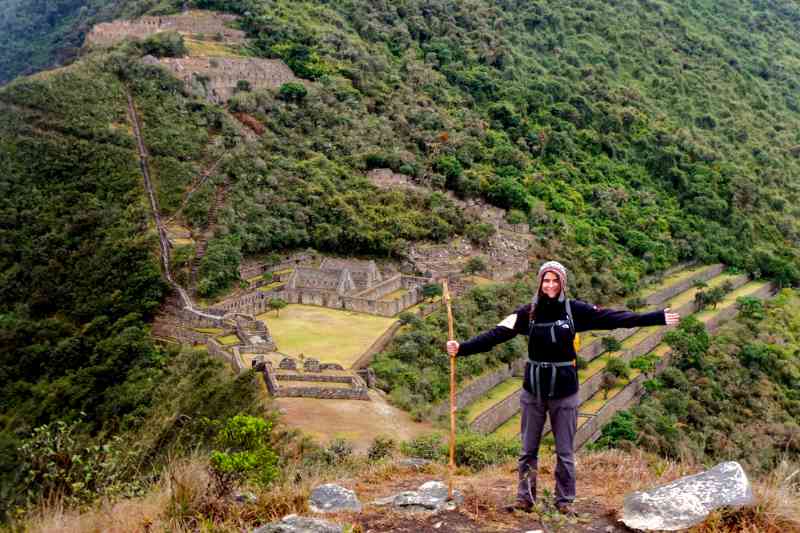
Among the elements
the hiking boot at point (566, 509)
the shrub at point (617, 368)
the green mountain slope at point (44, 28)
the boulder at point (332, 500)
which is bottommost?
the green mountain slope at point (44, 28)

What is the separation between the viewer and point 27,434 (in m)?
23.4

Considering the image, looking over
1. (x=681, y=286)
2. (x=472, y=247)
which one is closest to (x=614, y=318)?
(x=472, y=247)

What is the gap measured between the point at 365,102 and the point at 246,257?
1786 centimetres

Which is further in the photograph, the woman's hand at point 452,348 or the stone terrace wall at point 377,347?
the stone terrace wall at point 377,347

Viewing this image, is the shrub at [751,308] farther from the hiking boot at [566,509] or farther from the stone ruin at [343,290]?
the hiking boot at [566,509]

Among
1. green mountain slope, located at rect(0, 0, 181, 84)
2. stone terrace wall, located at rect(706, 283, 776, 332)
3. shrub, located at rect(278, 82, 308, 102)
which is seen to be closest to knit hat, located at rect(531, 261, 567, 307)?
stone terrace wall, located at rect(706, 283, 776, 332)

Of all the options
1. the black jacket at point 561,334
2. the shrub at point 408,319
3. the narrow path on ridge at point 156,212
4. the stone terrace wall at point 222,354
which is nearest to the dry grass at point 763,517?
the black jacket at point 561,334

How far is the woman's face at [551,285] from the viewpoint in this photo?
675cm

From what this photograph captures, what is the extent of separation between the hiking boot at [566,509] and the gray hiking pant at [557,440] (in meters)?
0.03

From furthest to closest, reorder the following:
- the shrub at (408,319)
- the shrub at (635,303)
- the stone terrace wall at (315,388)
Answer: the shrub at (635,303) < the shrub at (408,319) < the stone terrace wall at (315,388)

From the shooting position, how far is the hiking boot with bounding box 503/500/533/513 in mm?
6820

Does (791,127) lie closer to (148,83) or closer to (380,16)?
(380,16)

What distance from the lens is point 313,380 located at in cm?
2250

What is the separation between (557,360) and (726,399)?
29.4 meters
